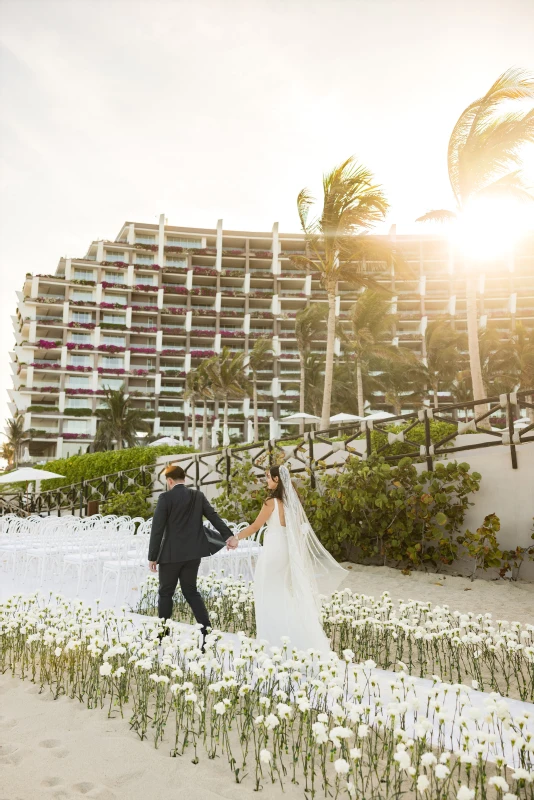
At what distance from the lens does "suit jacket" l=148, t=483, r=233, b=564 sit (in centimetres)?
534

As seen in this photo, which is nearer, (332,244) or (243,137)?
(243,137)

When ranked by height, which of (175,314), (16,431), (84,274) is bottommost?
(16,431)

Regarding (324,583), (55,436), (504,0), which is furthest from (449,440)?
(55,436)

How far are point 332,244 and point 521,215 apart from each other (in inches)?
211

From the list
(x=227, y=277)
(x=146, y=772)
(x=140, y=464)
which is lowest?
(x=146, y=772)

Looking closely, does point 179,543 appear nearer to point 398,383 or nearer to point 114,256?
point 398,383

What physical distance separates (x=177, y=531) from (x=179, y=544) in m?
0.12

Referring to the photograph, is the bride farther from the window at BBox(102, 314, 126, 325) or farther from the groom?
the window at BBox(102, 314, 126, 325)

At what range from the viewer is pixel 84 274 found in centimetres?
6681

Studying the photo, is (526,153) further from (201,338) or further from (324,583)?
(201,338)

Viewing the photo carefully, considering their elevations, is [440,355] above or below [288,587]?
above

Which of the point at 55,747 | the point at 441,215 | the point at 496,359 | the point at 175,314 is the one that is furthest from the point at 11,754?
the point at 175,314

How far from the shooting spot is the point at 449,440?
10.3 m

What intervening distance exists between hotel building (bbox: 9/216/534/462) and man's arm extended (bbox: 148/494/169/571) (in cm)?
5559
